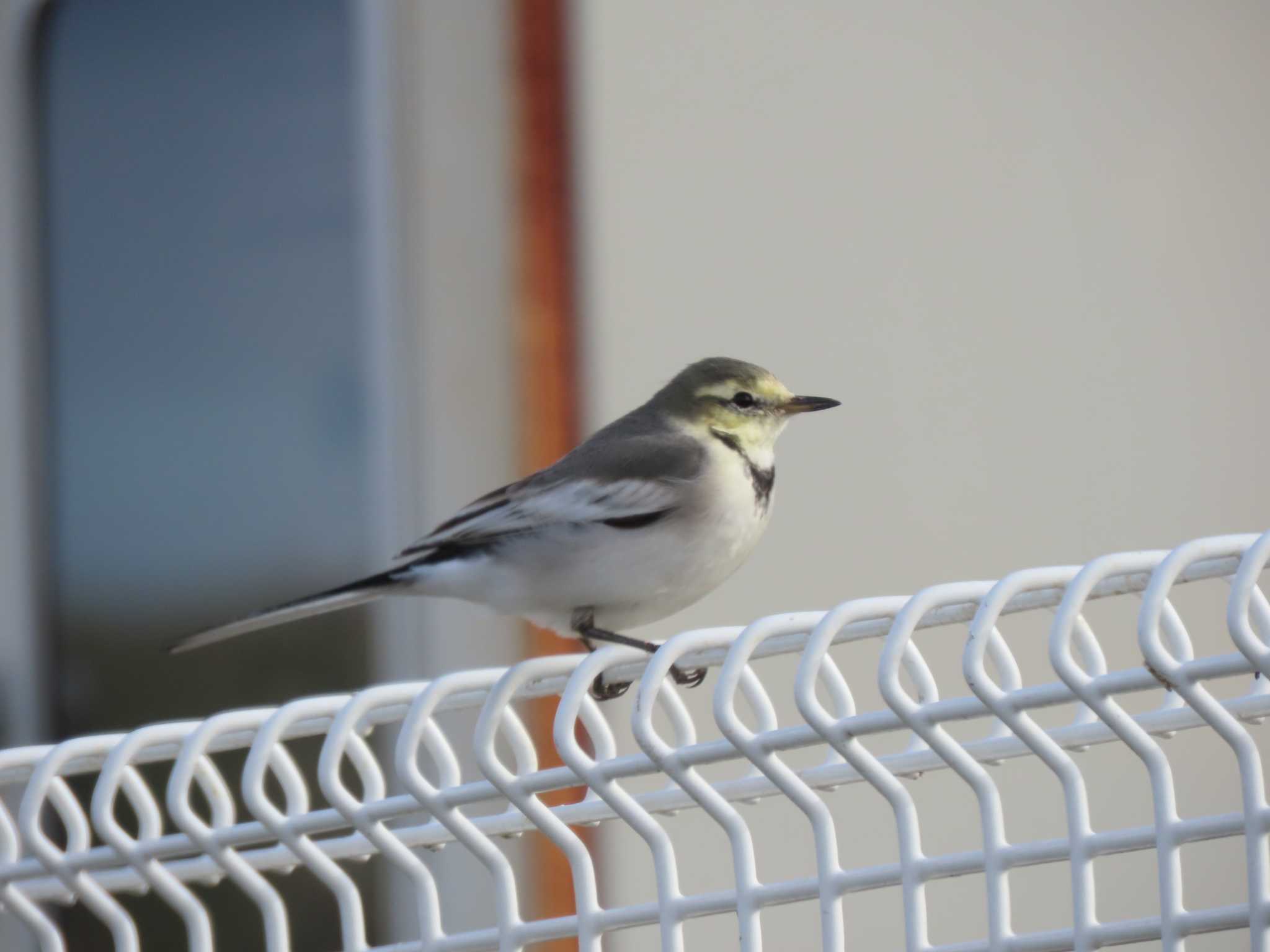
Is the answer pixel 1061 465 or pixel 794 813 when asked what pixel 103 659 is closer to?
pixel 794 813

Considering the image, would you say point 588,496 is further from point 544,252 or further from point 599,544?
point 544,252

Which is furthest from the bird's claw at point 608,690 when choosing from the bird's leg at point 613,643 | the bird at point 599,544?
the bird at point 599,544

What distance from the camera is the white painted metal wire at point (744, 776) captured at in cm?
90

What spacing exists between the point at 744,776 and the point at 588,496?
109 cm

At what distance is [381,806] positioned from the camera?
1170mm

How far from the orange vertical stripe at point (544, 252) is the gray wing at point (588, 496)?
134 cm

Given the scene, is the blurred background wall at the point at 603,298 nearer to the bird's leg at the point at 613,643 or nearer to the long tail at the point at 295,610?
the bird's leg at the point at 613,643

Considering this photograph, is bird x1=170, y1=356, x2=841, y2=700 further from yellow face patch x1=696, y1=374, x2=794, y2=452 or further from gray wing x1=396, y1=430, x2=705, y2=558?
yellow face patch x1=696, y1=374, x2=794, y2=452

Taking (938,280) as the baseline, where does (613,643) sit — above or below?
below

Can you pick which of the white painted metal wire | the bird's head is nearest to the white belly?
the bird's head

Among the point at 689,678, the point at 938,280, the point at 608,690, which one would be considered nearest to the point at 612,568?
the point at 608,690

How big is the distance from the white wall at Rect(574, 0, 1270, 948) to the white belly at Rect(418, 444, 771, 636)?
59.3 inches

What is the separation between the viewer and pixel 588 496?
2254 mm

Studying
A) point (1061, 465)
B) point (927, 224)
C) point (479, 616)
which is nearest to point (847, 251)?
point (927, 224)
